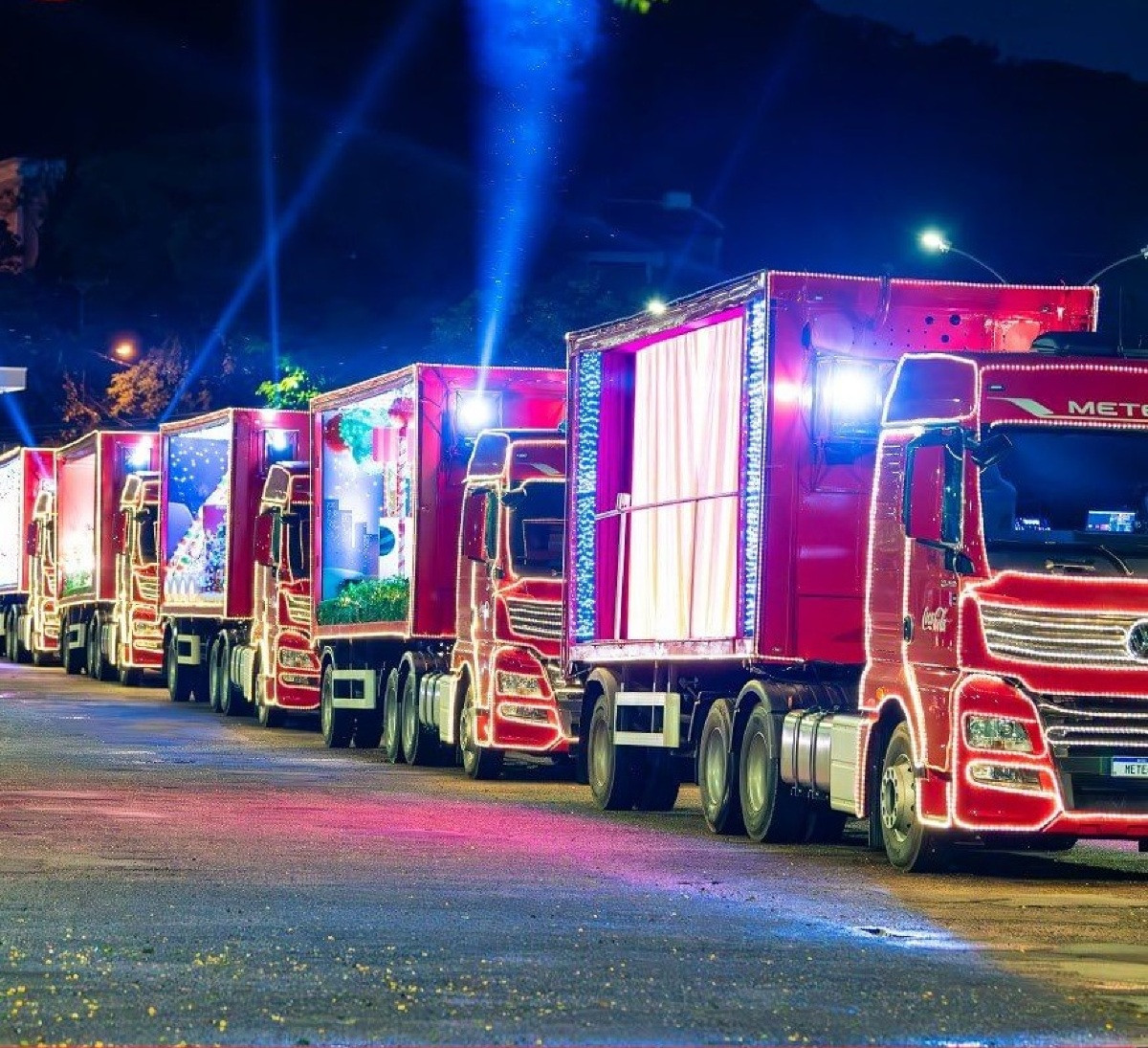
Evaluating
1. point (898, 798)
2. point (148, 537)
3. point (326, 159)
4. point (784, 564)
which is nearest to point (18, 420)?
point (326, 159)

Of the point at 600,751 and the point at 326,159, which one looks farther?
the point at 326,159

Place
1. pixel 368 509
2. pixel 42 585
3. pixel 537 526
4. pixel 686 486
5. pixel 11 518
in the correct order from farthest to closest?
pixel 11 518
pixel 42 585
pixel 368 509
pixel 537 526
pixel 686 486

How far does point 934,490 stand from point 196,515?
2681 centimetres

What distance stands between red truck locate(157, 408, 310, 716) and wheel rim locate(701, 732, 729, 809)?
16901 mm

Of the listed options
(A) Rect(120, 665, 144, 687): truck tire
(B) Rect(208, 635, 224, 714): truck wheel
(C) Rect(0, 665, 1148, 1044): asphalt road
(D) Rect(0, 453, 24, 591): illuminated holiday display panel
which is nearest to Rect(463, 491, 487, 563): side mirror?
(C) Rect(0, 665, 1148, 1044): asphalt road

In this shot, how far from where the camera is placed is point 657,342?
21.8 m

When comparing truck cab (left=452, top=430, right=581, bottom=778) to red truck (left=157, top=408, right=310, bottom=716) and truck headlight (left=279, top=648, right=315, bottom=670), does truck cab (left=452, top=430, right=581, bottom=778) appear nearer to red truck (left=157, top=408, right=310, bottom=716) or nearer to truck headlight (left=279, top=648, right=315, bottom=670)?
truck headlight (left=279, top=648, right=315, bottom=670)

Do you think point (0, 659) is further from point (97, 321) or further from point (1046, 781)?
point (1046, 781)

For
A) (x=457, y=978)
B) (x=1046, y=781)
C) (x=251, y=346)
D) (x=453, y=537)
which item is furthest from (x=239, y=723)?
(x=251, y=346)

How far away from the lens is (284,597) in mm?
34719

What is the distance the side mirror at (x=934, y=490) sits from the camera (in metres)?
16.1

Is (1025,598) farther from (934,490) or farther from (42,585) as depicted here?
(42,585)

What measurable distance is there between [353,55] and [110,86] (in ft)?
57.4

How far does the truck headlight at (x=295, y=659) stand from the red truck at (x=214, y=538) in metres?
1.64
